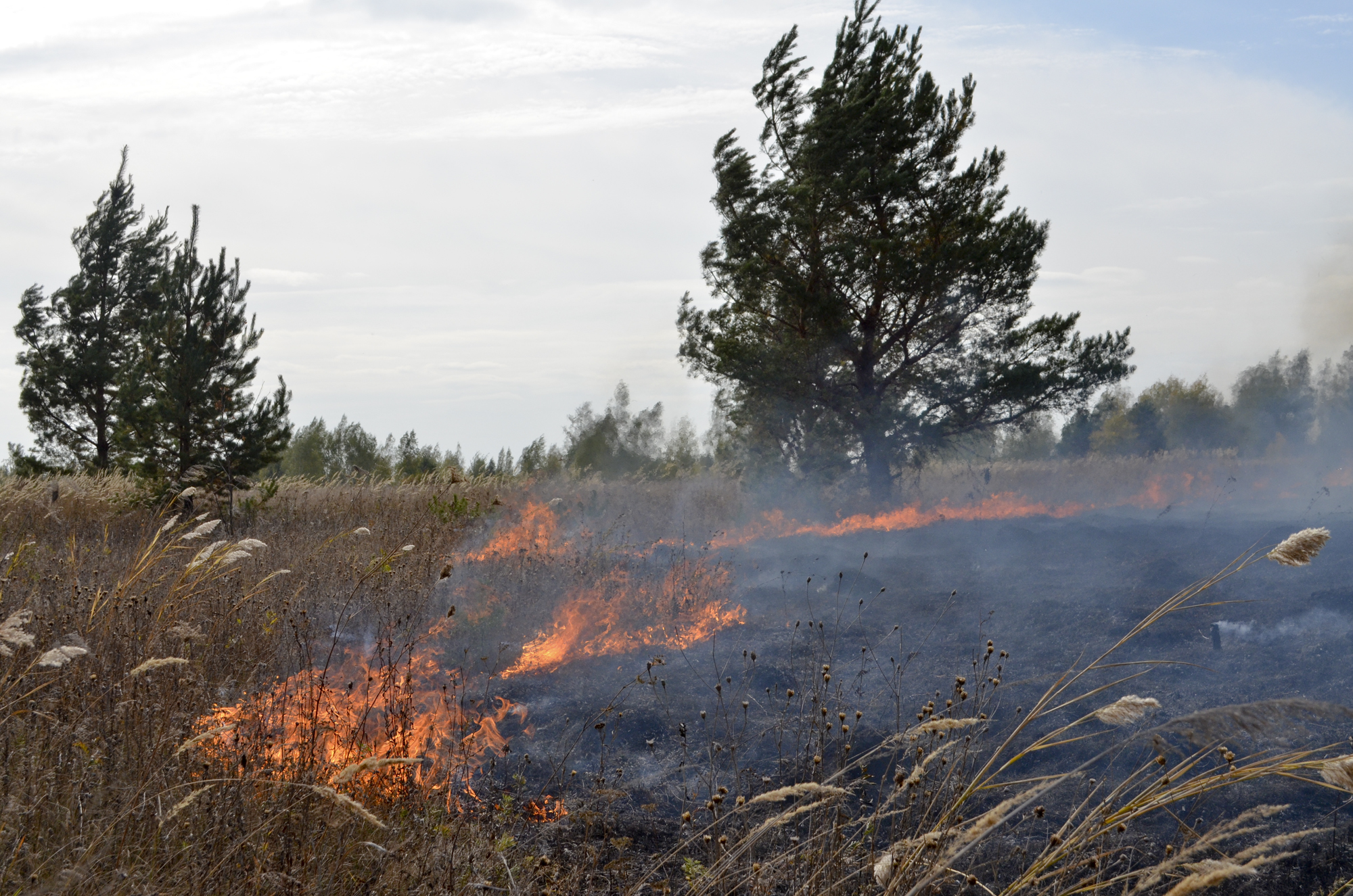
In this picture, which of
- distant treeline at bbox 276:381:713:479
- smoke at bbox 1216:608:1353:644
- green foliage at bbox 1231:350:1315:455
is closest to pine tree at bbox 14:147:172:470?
distant treeline at bbox 276:381:713:479

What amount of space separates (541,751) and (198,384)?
1032 centimetres

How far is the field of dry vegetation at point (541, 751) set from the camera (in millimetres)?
2482

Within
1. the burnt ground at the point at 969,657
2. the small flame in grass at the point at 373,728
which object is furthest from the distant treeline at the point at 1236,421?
the small flame in grass at the point at 373,728

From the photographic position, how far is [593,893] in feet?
11.5

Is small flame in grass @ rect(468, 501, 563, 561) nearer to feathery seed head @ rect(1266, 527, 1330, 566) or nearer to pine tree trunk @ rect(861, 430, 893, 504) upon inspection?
pine tree trunk @ rect(861, 430, 893, 504)

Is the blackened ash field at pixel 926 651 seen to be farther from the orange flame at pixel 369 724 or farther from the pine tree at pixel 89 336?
the pine tree at pixel 89 336

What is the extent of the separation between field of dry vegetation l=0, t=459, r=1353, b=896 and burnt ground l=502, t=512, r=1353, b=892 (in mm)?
58

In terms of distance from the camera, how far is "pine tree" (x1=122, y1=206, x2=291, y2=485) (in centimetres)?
1279

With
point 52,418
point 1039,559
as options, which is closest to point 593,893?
point 1039,559

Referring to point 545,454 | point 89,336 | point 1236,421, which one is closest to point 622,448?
point 545,454

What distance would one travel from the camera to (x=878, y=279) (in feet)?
50.5

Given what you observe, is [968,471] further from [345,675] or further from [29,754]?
[29,754]

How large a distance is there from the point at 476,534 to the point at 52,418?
1456 centimetres

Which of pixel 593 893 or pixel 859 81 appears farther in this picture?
pixel 859 81
